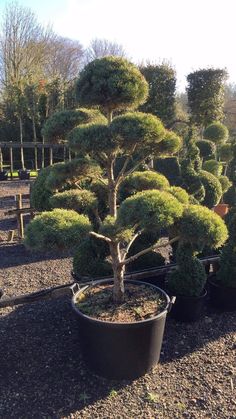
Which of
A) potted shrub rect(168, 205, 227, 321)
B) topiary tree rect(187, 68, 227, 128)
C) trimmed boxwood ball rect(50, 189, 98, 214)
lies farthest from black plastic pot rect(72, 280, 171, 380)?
topiary tree rect(187, 68, 227, 128)

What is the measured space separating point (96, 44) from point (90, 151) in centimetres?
2875

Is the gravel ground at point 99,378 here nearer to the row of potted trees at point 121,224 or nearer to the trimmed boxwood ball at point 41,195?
the row of potted trees at point 121,224

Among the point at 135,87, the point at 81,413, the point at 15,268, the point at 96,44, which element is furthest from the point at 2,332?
the point at 96,44

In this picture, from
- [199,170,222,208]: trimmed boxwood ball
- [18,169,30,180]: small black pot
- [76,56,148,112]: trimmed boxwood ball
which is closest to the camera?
[76,56,148,112]: trimmed boxwood ball

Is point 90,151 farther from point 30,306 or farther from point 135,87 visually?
point 30,306

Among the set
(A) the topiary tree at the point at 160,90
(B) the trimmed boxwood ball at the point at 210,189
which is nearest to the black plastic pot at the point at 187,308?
(B) the trimmed boxwood ball at the point at 210,189

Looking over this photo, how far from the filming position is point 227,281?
346 cm

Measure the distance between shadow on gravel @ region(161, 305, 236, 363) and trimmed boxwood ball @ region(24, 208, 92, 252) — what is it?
119 cm

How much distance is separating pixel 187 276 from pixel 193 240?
26.5 inches

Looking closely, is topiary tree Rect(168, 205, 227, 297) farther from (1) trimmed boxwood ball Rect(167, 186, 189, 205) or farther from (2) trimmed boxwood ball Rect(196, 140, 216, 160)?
(2) trimmed boxwood ball Rect(196, 140, 216, 160)

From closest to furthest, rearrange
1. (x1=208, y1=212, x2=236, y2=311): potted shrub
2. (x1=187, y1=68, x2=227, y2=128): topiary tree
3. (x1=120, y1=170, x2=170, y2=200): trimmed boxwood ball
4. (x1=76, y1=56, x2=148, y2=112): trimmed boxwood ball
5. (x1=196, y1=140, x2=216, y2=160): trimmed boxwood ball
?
(x1=76, y1=56, x2=148, y2=112): trimmed boxwood ball, (x1=120, y1=170, x2=170, y2=200): trimmed boxwood ball, (x1=208, y1=212, x2=236, y2=311): potted shrub, (x1=196, y1=140, x2=216, y2=160): trimmed boxwood ball, (x1=187, y1=68, x2=227, y2=128): topiary tree

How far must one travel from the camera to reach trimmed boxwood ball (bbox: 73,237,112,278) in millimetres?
3555

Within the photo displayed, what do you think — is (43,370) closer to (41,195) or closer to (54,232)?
(54,232)

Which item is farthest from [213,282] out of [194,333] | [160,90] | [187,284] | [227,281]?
[160,90]
